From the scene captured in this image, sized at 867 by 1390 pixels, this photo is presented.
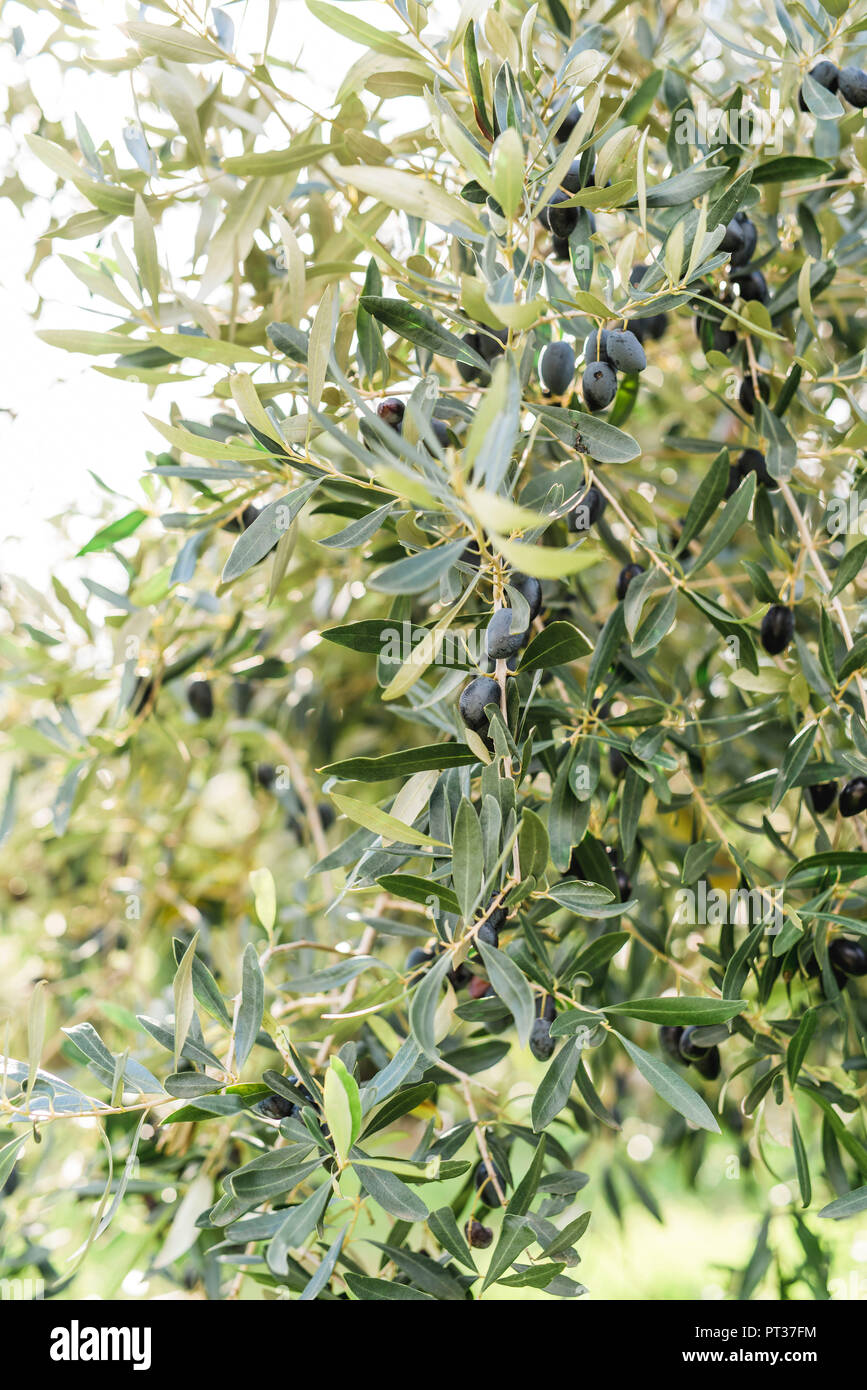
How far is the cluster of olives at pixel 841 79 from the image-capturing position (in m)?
0.90

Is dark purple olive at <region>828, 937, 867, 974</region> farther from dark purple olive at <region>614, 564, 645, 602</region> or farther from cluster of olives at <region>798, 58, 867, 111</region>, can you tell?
cluster of olives at <region>798, 58, 867, 111</region>

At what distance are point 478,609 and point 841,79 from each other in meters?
0.61

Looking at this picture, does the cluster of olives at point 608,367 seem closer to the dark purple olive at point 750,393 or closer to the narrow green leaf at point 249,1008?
the dark purple olive at point 750,393

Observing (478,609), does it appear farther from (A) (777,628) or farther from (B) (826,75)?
(B) (826,75)

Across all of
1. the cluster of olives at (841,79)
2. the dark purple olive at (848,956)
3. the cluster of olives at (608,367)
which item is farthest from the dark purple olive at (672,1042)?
the cluster of olives at (841,79)

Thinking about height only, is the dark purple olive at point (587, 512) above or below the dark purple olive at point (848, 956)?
above

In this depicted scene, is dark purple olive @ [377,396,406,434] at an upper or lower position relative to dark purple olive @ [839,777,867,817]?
upper

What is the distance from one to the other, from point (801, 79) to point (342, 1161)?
40.3 inches

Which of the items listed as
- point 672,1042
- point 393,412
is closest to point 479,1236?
point 672,1042

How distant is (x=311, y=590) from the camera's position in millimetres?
1550

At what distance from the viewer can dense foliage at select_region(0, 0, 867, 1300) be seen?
0.68 metres

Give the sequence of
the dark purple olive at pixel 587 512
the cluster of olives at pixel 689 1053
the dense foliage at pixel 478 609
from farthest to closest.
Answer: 1. the cluster of olives at pixel 689 1053
2. the dark purple olive at pixel 587 512
3. the dense foliage at pixel 478 609

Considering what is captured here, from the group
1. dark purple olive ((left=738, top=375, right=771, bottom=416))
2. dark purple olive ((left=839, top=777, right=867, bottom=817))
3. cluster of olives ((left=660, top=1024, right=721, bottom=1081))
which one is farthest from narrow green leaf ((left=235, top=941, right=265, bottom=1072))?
dark purple olive ((left=738, top=375, right=771, bottom=416))

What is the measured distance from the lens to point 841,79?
0.91m
